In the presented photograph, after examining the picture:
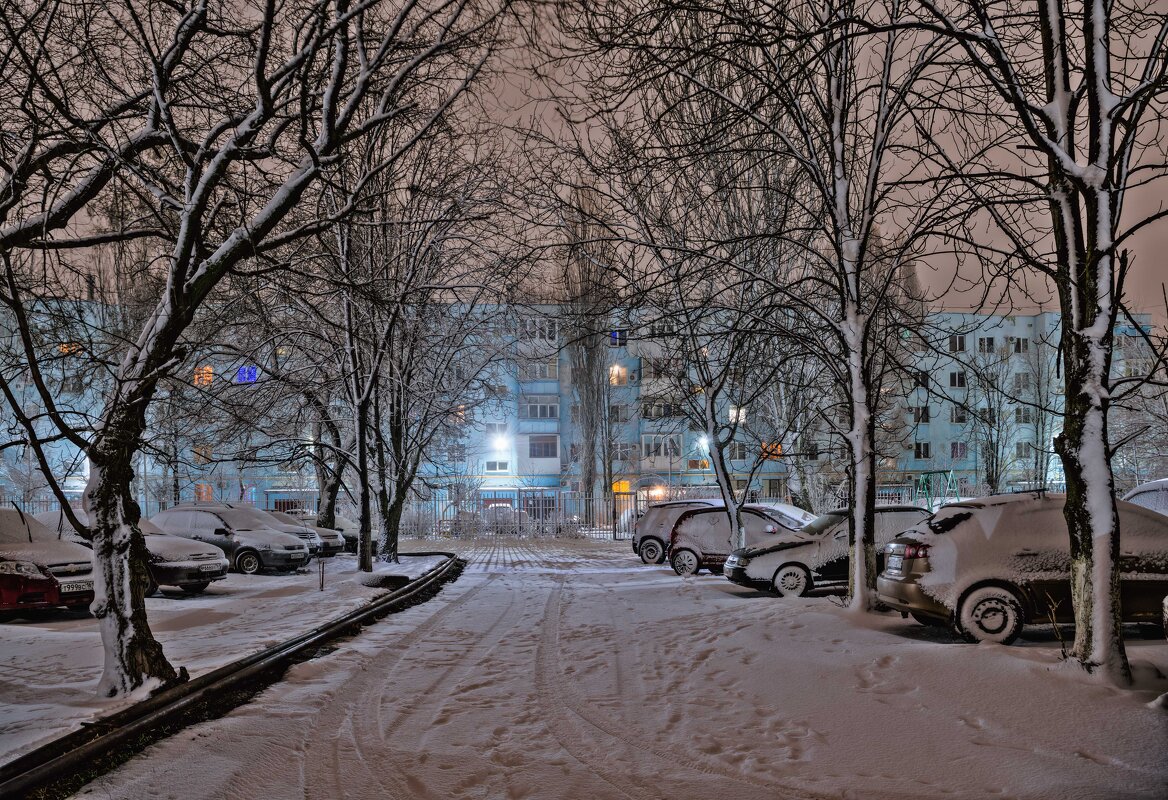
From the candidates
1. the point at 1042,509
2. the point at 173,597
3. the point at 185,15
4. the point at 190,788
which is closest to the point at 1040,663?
the point at 1042,509

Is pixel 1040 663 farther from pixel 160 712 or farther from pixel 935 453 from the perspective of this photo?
pixel 935 453

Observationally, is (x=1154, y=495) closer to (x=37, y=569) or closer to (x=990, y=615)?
(x=990, y=615)

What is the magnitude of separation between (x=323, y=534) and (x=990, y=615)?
74.5ft

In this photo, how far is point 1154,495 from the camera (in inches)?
493

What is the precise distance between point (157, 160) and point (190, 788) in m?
8.86

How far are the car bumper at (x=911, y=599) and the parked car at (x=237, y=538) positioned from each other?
16.0 m

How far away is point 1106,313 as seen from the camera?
6199 mm

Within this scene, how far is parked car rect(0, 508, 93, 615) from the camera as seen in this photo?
36.4 feet

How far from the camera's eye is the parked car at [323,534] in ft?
80.1

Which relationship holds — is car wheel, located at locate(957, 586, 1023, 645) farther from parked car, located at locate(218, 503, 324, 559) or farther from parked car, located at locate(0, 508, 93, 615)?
parked car, located at locate(218, 503, 324, 559)

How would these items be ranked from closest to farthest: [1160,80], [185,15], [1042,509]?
[1160,80] < [185,15] < [1042,509]

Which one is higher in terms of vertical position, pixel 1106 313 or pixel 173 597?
pixel 1106 313

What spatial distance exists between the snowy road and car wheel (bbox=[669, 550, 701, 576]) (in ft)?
29.2

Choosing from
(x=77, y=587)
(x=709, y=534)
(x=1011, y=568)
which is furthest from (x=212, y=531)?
(x=1011, y=568)
